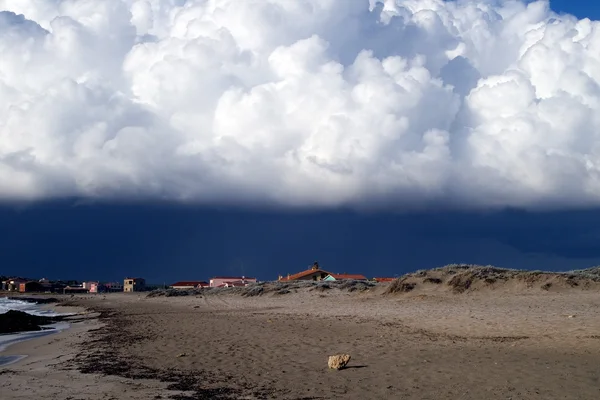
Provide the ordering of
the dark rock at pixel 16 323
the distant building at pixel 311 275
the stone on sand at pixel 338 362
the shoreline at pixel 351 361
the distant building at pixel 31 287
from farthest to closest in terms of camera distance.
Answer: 1. the distant building at pixel 31 287
2. the distant building at pixel 311 275
3. the dark rock at pixel 16 323
4. the stone on sand at pixel 338 362
5. the shoreline at pixel 351 361

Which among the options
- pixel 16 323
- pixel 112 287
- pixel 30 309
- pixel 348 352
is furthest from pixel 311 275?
pixel 112 287

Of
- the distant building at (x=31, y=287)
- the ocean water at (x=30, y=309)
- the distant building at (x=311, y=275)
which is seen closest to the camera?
the ocean water at (x=30, y=309)

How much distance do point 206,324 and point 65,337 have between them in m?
6.78

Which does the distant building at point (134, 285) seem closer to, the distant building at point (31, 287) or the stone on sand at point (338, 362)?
the distant building at point (31, 287)

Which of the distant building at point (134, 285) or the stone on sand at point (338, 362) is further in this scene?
the distant building at point (134, 285)

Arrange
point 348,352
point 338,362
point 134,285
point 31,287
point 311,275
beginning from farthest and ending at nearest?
1. point 31,287
2. point 134,285
3. point 311,275
4. point 348,352
5. point 338,362

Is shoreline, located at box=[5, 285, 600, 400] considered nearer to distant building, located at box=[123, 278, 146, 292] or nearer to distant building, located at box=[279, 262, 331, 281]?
distant building, located at box=[279, 262, 331, 281]

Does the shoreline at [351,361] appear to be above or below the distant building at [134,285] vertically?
below

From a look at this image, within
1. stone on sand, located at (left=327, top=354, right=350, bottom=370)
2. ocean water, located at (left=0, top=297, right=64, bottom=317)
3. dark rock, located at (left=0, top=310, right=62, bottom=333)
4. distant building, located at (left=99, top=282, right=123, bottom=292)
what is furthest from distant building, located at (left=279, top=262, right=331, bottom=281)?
distant building, located at (left=99, top=282, right=123, bottom=292)

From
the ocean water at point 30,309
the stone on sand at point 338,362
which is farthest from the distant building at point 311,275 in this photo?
the stone on sand at point 338,362

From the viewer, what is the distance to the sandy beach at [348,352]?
42.4 ft

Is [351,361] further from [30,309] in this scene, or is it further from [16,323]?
[30,309]

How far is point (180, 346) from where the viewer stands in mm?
20828

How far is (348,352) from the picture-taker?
57.2 feet
